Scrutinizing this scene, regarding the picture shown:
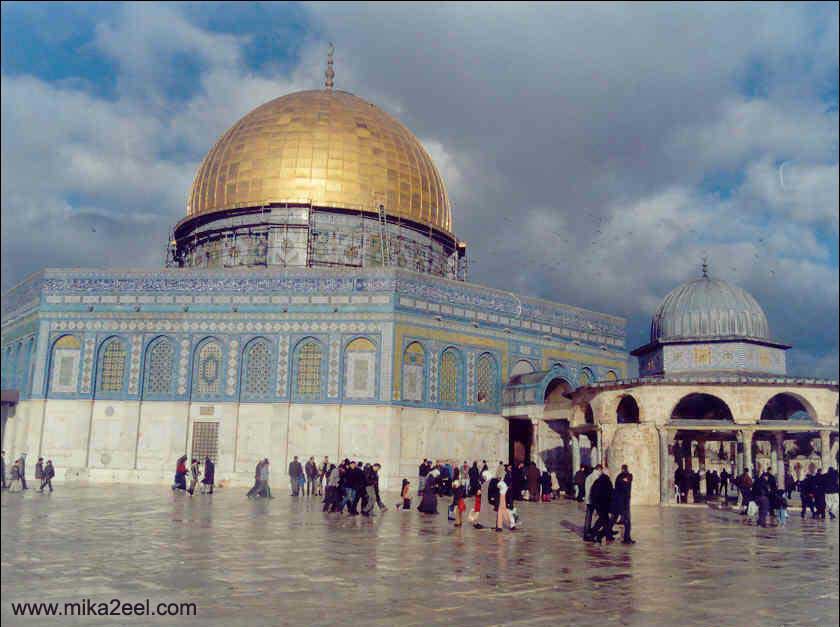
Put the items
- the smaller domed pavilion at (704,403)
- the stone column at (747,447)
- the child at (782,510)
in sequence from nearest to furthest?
1. the child at (782,510)
2. the stone column at (747,447)
3. the smaller domed pavilion at (704,403)

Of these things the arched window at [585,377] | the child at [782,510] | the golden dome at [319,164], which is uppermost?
the golden dome at [319,164]

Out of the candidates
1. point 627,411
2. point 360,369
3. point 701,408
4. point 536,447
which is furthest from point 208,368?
point 701,408

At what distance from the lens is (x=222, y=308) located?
2789cm

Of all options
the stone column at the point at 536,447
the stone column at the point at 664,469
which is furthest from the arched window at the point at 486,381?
the stone column at the point at 664,469

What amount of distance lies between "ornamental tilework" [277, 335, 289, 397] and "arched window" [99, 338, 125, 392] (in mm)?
5264

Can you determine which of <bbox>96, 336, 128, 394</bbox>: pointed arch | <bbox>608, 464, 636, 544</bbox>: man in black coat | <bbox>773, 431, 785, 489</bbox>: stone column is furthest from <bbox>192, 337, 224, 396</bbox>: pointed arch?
<bbox>608, 464, 636, 544</bbox>: man in black coat

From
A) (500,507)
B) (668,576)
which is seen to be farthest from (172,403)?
(668,576)

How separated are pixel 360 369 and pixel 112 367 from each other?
8321 millimetres

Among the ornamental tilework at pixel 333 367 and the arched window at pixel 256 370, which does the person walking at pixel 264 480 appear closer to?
the ornamental tilework at pixel 333 367

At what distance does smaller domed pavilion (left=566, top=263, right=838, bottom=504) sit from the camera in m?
21.8

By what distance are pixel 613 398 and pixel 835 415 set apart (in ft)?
18.6

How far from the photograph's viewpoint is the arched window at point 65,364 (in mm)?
27844

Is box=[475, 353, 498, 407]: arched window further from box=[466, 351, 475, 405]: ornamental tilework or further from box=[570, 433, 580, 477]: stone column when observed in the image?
box=[570, 433, 580, 477]: stone column

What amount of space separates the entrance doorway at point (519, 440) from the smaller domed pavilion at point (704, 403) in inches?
117
